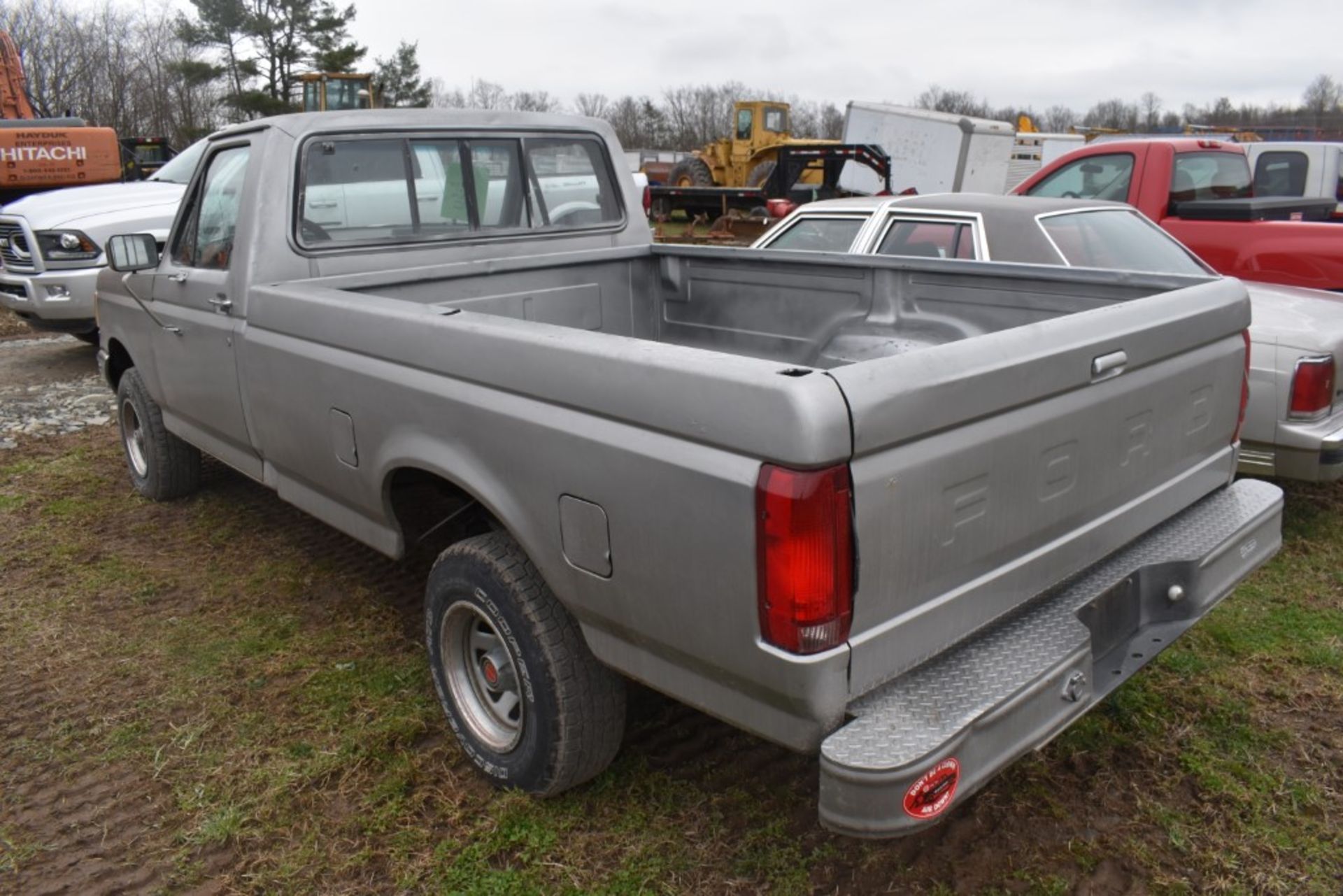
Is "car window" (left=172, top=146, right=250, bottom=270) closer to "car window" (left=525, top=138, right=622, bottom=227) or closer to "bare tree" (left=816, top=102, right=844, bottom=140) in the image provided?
"car window" (left=525, top=138, right=622, bottom=227)

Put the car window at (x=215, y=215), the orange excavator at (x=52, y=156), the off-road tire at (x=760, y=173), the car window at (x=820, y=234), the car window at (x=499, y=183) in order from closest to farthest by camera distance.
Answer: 1. the car window at (x=215, y=215)
2. the car window at (x=499, y=183)
3. the car window at (x=820, y=234)
4. the orange excavator at (x=52, y=156)
5. the off-road tire at (x=760, y=173)

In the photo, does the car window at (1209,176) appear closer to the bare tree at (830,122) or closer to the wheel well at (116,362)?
the wheel well at (116,362)

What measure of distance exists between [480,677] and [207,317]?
6.57 feet

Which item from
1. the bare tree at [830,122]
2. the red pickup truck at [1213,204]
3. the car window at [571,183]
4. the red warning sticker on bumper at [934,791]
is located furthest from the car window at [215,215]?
→ the bare tree at [830,122]

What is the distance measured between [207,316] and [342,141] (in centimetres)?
89

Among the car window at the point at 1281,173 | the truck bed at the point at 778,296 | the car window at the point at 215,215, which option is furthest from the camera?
the car window at the point at 1281,173

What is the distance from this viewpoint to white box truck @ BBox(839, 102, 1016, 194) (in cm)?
1773

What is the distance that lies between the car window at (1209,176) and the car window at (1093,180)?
0.32 meters

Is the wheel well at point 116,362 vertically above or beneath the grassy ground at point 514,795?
above

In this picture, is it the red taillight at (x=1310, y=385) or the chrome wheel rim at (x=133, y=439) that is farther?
the chrome wheel rim at (x=133, y=439)

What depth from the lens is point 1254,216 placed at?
21.5 ft

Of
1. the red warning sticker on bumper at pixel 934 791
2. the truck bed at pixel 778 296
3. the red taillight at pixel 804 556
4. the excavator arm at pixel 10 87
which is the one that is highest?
the excavator arm at pixel 10 87

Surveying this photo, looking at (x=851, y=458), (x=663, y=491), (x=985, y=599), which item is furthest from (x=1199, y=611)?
(x=663, y=491)

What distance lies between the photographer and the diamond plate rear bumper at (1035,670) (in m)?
2.01
